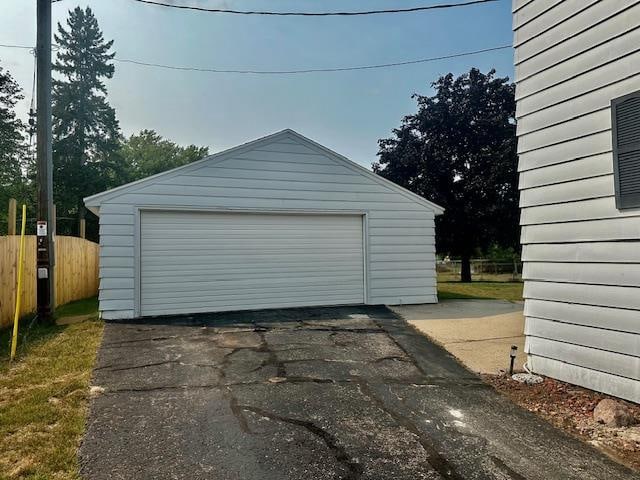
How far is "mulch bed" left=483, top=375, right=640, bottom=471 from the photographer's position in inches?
119

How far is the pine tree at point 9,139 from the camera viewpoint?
75.0ft

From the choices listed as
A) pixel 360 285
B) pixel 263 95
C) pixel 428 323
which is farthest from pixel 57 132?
pixel 428 323

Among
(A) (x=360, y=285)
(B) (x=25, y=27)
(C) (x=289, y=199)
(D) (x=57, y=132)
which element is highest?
(D) (x=57, y=132)

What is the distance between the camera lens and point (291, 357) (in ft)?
17.2

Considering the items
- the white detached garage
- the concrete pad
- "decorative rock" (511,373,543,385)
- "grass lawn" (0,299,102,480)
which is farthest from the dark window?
the white detached garage

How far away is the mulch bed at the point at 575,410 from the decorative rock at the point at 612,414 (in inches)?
1.8

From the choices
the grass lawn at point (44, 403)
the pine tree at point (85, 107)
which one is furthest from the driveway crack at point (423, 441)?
the pine tree at point (85, 107)

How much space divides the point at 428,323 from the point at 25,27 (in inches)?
375

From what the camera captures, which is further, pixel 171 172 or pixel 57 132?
pixel 57 132

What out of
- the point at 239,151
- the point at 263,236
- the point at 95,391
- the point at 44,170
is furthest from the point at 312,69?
the point at 95,391

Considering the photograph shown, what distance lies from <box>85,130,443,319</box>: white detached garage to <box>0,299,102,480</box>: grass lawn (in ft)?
6.52

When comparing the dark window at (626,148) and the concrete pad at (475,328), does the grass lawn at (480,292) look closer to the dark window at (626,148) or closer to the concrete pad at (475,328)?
the concrete pad at (475,328)

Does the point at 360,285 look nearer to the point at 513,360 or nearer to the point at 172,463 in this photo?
the point at 513,360

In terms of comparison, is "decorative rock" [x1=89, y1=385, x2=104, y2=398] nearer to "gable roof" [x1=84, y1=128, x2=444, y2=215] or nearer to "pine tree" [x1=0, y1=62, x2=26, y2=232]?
"gable roof" [x1=84, y1=128, x2=444, y2=215]
